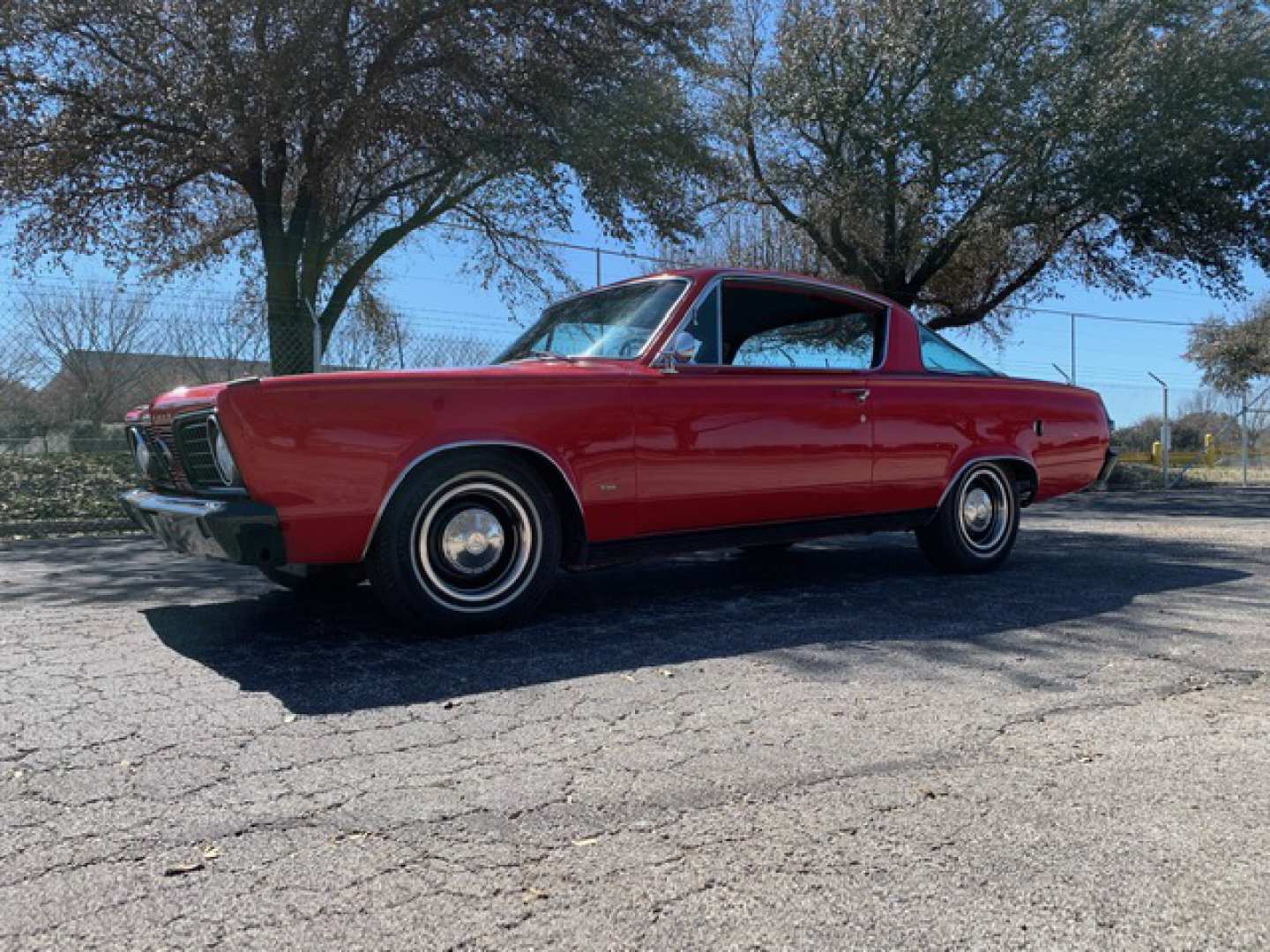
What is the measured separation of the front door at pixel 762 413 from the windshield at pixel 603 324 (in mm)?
208

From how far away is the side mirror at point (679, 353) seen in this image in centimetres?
420

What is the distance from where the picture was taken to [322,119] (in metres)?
10.3

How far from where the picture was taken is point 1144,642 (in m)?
3.79

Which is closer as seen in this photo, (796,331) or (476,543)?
(476,543)

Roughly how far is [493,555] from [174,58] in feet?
29.7

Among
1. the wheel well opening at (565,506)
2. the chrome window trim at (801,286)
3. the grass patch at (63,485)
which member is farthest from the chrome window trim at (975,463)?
the grass patch at (63,485)

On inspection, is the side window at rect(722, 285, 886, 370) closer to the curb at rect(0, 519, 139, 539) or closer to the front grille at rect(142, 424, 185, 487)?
the front grille at rect(142, 424, 185, 487)

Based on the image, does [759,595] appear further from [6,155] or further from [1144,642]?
[6,155]

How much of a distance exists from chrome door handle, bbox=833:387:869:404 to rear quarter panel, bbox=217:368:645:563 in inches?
64.0

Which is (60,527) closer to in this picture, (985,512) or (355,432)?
(355,432)

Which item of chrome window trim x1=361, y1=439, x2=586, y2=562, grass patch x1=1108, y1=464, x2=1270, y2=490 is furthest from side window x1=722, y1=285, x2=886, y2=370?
grass patch x1=1108, y1=464, x2=1270, y2=490

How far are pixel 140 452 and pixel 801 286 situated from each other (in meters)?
3.54

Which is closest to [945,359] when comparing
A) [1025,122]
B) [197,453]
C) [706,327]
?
[706,327]

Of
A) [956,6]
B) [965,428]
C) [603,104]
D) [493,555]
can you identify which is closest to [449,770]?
[493,555]
